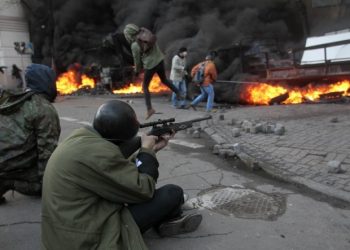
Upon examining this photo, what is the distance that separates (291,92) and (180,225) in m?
9.00

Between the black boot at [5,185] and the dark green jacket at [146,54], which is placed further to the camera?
the dark green jacket at [146,54]

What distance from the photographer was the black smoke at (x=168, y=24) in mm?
16578

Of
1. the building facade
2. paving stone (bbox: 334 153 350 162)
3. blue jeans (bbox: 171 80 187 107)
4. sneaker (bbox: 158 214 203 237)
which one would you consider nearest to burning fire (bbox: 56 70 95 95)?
the building facade

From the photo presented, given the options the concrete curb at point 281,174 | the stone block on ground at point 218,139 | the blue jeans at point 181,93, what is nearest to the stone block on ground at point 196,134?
the stone block on ground at point 218,139

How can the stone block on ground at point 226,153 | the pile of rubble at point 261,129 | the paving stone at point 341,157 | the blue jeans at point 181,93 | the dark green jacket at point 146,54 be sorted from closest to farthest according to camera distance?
the paving stone at point 341,157 → the stone block on ground at point 226,153 → the pile of rubble at point 261,129 → the dark green jacket at point 146,54 → the blue jeans at point 181,93

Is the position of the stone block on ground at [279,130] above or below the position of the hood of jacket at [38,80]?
below

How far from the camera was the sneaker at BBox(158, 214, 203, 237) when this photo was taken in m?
3.33

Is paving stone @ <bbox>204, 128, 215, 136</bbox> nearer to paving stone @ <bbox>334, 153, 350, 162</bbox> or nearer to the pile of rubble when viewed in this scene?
the pile of rubble

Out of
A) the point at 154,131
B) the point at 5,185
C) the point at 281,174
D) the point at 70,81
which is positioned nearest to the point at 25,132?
the point at 5,185

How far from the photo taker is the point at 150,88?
16797 millimetres

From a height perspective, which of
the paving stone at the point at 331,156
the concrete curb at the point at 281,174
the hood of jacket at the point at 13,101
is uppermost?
the hood of jacket at the point at 13,101

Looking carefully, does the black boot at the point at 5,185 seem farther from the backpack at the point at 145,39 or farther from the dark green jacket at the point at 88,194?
the backpack at the point at 145,39

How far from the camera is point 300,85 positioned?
37.9ft

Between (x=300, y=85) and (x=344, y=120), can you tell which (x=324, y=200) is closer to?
(x=344, y=120)
